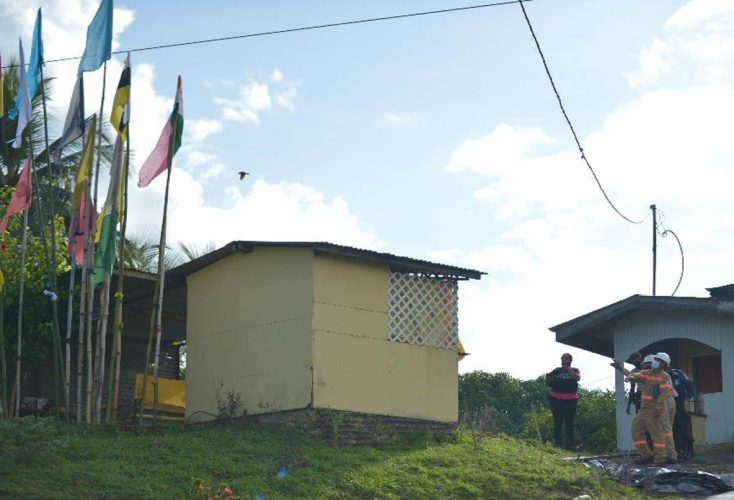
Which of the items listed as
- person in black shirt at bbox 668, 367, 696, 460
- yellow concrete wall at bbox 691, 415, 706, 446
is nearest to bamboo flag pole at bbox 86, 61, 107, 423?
person in black shirt at bbox 668, 367, 696, 460

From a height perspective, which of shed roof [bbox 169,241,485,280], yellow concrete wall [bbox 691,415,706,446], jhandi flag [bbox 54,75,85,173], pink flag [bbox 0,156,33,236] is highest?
jhandi flag [bbox 54,75,85,173]

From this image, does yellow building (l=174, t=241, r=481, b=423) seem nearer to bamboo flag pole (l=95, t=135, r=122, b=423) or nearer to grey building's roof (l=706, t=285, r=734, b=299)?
bamboo flag pole (l=95, t=135, r=122, b=423)

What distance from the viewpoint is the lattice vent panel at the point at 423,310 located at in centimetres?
1900

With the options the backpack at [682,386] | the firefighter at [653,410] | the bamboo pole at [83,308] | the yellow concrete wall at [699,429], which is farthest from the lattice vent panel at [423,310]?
the yellow concrete wall at [699,429]

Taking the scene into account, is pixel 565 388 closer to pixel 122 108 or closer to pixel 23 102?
pixel 122 108

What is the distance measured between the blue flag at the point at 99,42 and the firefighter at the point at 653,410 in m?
9.02

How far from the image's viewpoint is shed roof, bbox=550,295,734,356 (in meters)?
Answer: 21.9

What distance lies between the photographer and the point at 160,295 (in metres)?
17.6

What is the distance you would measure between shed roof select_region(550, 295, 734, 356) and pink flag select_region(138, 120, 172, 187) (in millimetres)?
9369

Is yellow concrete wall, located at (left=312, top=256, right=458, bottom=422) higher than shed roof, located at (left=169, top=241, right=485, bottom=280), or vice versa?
shed roof, located at (left=169, top=241, right=485, bottom=280)

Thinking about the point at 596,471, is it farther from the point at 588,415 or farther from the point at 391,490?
the point at 588,415

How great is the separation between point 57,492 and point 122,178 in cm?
675

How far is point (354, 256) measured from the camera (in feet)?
60.6

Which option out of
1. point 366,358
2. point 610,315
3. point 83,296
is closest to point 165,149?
point 83,296
